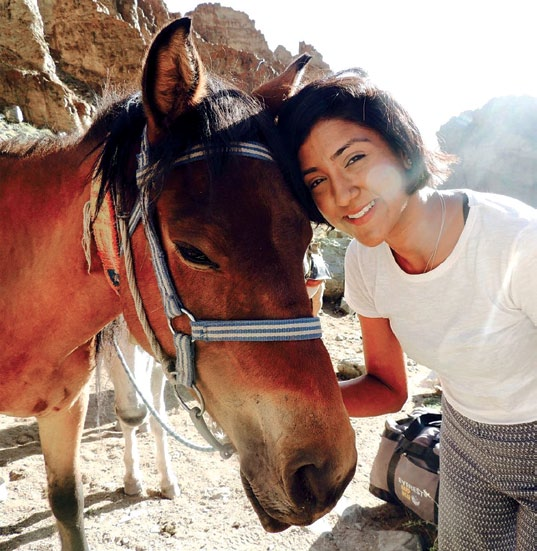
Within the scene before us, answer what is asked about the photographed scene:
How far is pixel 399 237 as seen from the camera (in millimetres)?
1598

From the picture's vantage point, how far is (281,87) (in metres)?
1.65

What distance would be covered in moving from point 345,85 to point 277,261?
0.70 metres

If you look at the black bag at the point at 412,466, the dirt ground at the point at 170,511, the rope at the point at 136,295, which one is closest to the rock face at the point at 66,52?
the rope at the point at 136,295

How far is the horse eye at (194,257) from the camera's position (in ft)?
4.01

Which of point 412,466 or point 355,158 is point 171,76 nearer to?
point 355,158

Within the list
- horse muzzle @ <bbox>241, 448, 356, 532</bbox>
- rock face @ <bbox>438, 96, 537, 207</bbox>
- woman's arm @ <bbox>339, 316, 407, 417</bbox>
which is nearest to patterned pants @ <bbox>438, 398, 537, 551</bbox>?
woman's arm @ <bbox>339, 316, 407, 417</bbox>

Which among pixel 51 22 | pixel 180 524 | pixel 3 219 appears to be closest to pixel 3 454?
pixel 180 524

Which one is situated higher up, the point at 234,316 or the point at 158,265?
the point at 158,265

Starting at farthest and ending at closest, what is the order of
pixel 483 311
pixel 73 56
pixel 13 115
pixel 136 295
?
1. pixel 73 56
2. pixel 13 115
3. pixel 483 311
4. pixel 136 295

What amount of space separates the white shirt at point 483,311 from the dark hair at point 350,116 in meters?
0.31

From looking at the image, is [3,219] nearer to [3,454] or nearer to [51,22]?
[3,454]

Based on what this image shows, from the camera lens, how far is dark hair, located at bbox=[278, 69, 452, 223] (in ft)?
4.65

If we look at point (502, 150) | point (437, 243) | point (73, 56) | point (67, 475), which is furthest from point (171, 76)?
point (502, 150)

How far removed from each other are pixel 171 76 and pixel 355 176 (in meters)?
0.69
